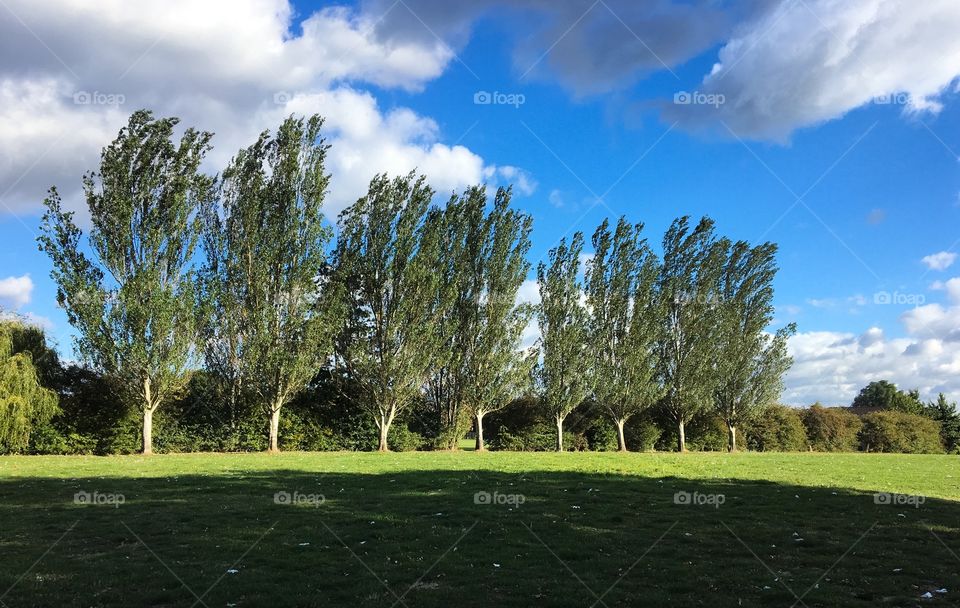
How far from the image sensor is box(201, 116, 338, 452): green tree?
3178 cm

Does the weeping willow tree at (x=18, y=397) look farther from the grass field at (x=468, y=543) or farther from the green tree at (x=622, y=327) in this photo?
the green tree at (x=622, y=327)

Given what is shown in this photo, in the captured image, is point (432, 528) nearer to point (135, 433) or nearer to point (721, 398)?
point (135, 433)

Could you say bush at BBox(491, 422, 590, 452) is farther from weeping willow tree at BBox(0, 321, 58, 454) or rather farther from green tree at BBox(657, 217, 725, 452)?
weeping willow tree at BBox(0, 321, 58, 454)

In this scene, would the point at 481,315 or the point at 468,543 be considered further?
the point at 481,315

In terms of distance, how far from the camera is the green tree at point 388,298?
112 feet

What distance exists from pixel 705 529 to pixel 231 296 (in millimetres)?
28521

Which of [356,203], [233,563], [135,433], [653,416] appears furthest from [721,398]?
[233,563]

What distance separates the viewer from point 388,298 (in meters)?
35.1

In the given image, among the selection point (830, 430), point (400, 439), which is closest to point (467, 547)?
point (400, 439)

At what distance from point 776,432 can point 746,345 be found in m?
9.22

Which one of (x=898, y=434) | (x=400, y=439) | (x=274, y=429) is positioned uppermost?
(x=274, y=429)

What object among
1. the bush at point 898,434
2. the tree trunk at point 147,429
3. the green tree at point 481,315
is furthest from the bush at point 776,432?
the tree trunk at point 147,429

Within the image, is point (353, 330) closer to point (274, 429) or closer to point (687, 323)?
point (274, 429)

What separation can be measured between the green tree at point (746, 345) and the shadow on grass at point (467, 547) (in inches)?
1324
